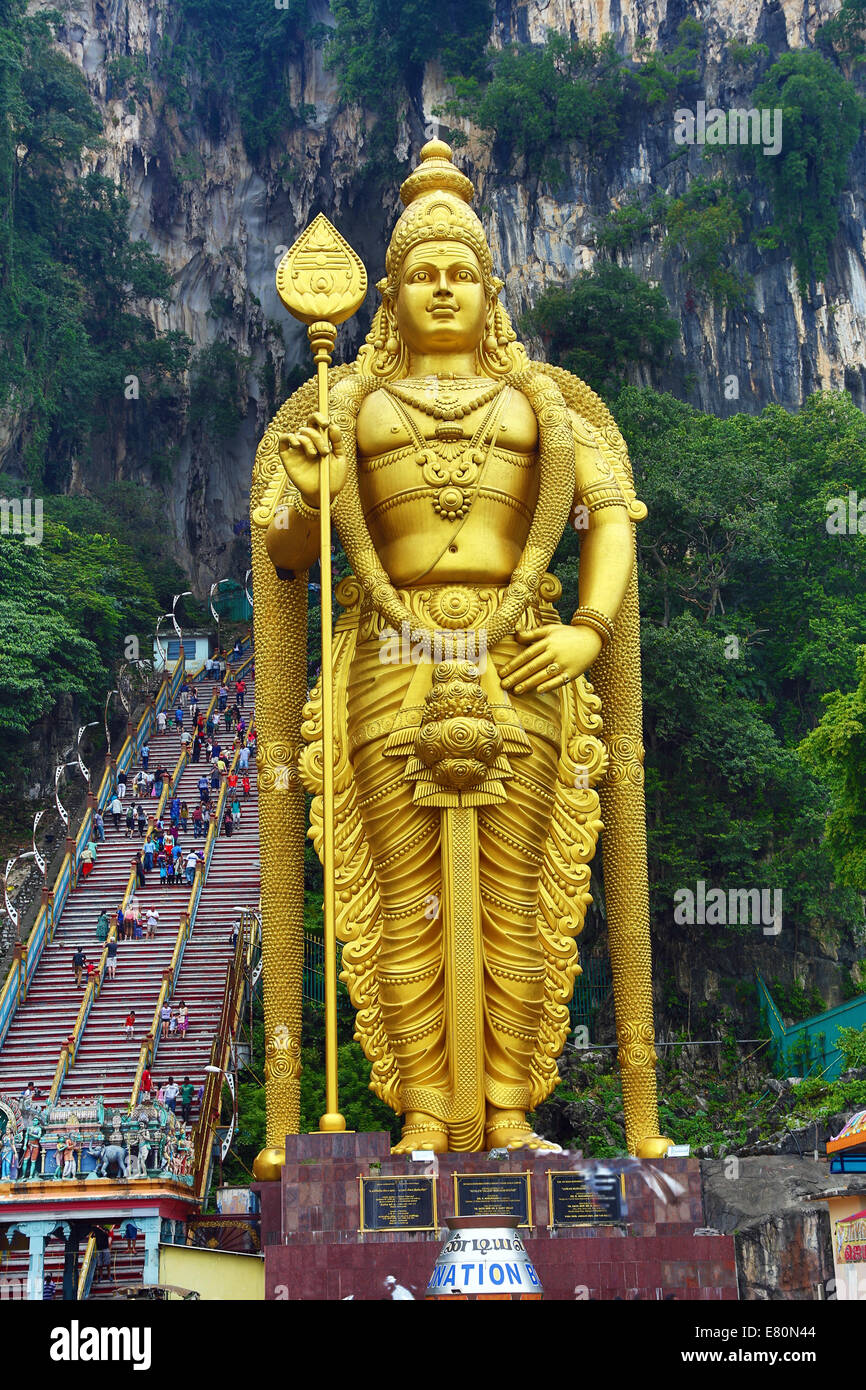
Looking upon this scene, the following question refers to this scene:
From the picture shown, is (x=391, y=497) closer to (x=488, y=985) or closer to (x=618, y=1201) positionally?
(x=488, y=985)

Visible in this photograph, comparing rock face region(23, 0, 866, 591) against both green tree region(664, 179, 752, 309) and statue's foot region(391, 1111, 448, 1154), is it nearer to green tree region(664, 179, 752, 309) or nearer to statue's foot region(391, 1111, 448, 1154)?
green tree region(664, 179, 752, 309)

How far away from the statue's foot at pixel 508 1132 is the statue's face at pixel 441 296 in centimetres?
425

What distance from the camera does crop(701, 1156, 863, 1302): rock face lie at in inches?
409

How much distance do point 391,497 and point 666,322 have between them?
58.3 ft

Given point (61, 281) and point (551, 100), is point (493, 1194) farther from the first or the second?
point (61, 281)

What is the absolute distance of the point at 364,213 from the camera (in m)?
31.4

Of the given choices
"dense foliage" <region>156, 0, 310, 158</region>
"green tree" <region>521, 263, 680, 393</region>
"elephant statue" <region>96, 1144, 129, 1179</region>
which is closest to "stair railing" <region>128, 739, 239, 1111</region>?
"elephant statue" <region>96, 1144, 129, 1179</region>

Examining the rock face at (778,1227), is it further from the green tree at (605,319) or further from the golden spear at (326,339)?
the green tree at (605,319)

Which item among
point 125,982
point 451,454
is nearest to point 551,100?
point 125,982

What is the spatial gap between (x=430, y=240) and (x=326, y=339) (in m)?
1.31

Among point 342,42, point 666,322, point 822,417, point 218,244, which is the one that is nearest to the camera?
point 822,417

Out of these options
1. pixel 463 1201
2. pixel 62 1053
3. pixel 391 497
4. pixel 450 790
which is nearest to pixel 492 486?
pixel 391 497

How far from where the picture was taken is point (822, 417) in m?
21.9

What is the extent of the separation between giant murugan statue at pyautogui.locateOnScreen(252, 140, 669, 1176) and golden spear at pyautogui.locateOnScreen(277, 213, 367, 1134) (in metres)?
0.33
